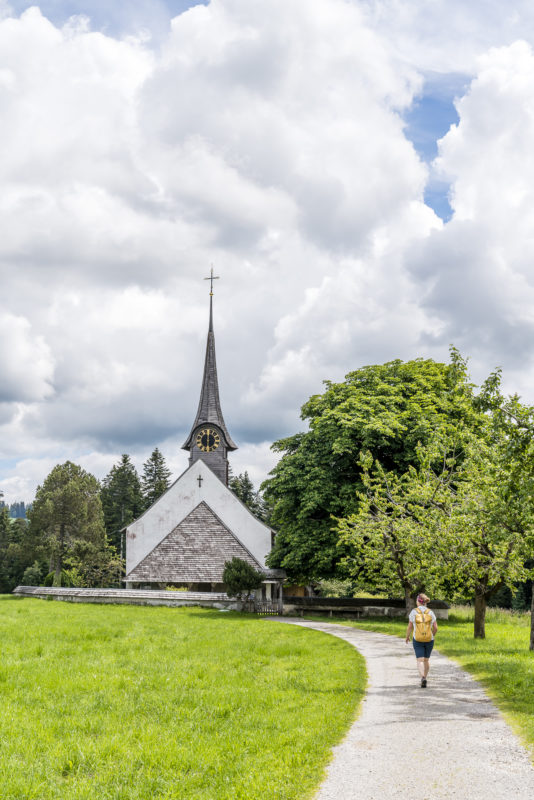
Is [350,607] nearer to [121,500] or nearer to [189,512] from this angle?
[189,512]

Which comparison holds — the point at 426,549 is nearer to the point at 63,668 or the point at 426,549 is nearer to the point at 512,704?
the point at 512,704

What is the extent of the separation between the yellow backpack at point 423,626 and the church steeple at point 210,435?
1569 inches

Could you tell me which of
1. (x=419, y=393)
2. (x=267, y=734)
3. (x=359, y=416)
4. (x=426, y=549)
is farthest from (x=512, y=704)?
(x=419, y=393)

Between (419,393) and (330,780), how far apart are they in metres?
29.3

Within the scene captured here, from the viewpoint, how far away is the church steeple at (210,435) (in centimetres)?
5228

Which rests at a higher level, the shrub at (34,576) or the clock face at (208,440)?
the clock face at (208,440)

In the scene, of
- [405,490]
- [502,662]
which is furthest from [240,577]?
[502,662]

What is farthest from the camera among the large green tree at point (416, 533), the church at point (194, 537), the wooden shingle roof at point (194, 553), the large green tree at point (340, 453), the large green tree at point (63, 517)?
the large green tree at point (63, 517)

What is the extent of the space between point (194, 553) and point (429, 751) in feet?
127

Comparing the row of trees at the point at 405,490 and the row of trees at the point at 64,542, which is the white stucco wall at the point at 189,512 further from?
the row of trees at the point at 405,490

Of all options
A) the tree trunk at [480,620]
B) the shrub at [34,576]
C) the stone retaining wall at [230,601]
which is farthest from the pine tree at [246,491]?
the tree trunk at [480,620]

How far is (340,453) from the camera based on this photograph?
1294 inches

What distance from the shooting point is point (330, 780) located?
6.81 meters

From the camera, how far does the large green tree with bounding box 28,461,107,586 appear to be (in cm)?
6078
